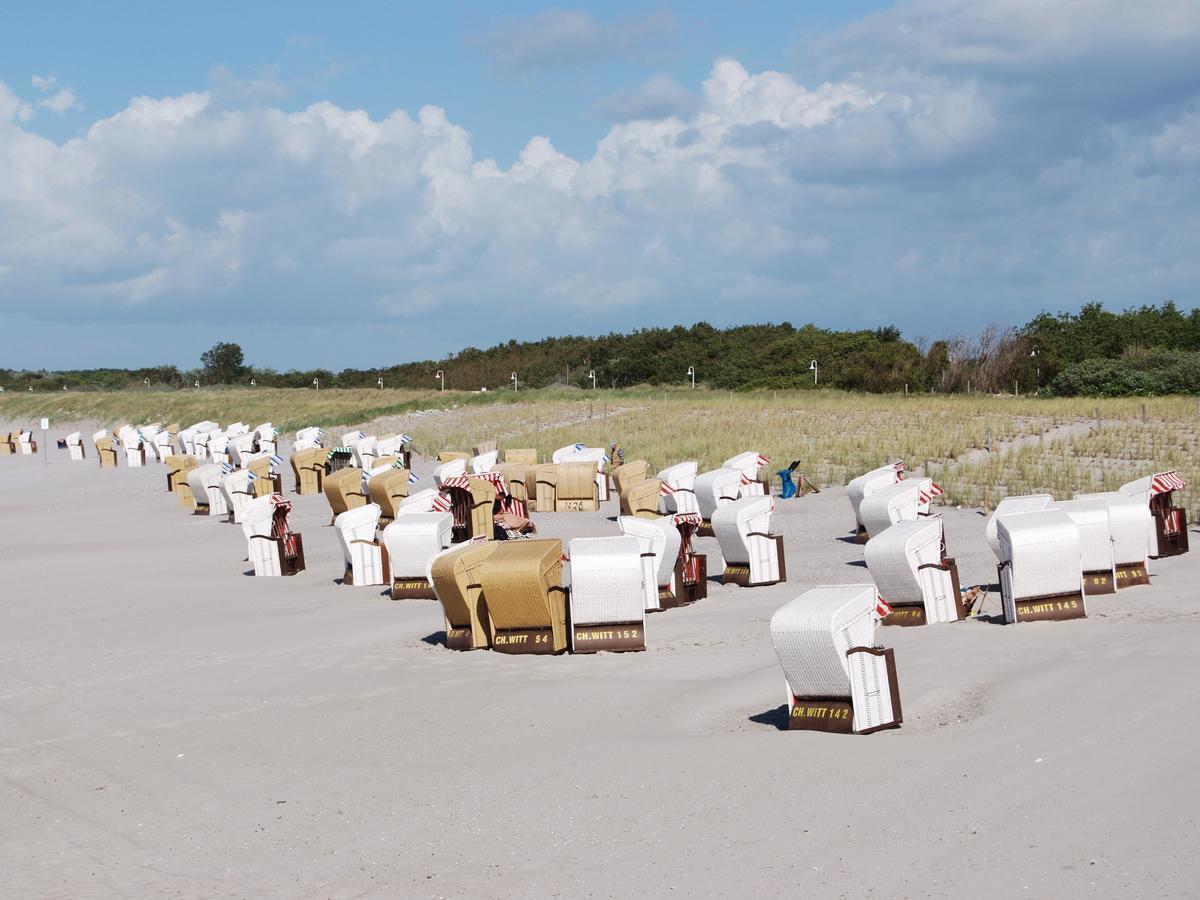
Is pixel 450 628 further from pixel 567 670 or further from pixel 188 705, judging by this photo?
pixel 188 705

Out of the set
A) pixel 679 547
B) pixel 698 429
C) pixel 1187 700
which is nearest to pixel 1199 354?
pixel 698 429

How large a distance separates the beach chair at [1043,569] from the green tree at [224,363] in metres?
130

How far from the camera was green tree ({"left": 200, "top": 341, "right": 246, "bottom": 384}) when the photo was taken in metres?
136

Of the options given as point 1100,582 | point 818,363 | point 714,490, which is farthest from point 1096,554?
point 818,363

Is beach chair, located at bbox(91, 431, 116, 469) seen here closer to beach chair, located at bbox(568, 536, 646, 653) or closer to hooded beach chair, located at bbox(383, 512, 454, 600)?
hooded beach chair, located at bbox(383, 512, 454, 600)

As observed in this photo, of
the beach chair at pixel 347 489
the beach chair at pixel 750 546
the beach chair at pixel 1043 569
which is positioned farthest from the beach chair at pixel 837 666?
the beach chair at pixel 347 489

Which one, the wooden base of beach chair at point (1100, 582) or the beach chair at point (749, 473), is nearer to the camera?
the wooden base of beach chair at point (1100, 582)

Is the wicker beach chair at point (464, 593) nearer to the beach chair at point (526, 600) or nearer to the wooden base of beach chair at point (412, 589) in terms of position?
the beach chair at point (526, 600)

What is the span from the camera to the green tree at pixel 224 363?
447 ft

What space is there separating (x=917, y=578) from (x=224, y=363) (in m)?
→ 134

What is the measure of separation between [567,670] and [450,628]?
5.70 feet

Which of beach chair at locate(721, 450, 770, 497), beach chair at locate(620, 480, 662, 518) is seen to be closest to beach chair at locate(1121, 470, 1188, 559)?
beach chair at locate(721, 450, 770, 497)

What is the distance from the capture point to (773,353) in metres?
97.6

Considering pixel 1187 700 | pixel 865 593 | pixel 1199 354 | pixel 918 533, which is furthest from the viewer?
pixel 1199 354
